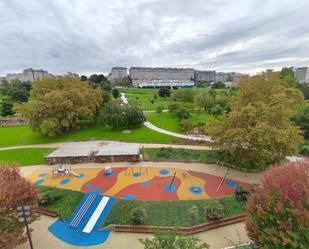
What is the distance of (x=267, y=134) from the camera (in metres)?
16.0

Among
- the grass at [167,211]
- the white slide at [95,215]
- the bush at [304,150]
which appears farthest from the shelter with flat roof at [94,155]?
the bush at [304,150]

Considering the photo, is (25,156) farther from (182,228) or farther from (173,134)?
(182,228)

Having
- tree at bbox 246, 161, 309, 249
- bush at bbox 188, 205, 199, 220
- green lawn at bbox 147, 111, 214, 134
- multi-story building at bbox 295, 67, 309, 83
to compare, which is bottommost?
bush at bbox 188, 205, 199, 220

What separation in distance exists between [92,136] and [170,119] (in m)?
16.1

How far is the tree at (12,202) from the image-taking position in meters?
8.91

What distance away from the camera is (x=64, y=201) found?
48.9 feet

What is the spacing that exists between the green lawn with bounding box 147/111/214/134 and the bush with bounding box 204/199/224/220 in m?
19.3

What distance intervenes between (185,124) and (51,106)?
72.1 feet

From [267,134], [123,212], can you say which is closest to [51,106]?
[123,212]

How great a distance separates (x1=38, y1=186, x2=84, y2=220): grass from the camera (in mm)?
14047

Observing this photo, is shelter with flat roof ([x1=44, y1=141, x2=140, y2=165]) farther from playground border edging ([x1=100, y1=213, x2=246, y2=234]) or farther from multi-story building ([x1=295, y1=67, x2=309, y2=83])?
multi-story building ([x1=295, y1=67, x2=309, y2=83])

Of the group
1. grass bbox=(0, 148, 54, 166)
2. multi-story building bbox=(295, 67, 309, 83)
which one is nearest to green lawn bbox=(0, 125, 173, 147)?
grass bbox=(0, 148, 54, 166)

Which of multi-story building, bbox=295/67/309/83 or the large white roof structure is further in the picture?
multi-story building, bbox=295/67/309/83

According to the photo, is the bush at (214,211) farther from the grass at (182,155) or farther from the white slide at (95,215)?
the grass at (182,155)
